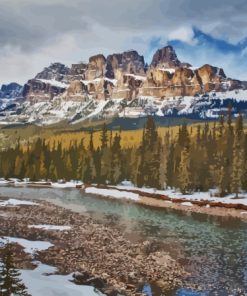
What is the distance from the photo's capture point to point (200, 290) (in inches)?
1240

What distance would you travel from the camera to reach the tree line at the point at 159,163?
107 meters

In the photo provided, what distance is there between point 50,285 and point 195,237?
26.0m

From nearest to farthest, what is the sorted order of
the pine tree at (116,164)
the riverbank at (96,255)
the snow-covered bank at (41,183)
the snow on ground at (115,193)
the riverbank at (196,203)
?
the riverbank at (96,255)
the riverbank at (196,203)
the snow on ground at (115,193)
the snow-covered bank at (41,183)
the pine tree at (116,164)

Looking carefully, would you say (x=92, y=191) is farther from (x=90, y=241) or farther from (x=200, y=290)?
(x=200, y=290)

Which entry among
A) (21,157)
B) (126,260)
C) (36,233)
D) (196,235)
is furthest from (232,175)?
(21,157)

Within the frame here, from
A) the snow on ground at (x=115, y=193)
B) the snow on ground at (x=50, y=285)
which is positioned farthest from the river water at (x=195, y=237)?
the snow on ground at (x=115, y=193)

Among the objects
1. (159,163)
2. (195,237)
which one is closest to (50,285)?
(195,237)

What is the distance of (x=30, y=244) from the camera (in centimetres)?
4366

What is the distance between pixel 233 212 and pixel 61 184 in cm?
7593

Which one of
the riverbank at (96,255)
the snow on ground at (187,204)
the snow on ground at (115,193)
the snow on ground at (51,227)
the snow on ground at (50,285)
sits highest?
the snow on ground at (50,285)

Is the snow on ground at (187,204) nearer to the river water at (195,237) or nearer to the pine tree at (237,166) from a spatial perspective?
the river water at (195,237)

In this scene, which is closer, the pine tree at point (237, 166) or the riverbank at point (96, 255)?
the riverbank at point (96, 255)

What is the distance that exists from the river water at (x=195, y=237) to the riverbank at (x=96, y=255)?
184cm

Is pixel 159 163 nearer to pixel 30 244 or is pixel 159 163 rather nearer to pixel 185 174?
pixel 185 174
